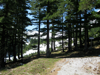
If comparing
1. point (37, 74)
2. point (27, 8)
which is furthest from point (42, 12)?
point (37, 74)

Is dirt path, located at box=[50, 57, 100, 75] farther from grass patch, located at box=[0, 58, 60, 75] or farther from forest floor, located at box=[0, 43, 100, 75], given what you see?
grass patch, located at box=[0, 58, 60, 75]

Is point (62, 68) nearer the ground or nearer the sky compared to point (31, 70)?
nearer the sky

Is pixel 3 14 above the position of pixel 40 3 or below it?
below

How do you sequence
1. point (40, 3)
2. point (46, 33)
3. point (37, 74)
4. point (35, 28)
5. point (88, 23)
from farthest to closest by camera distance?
point (35, 28), point (46, 33), point (40, 3), point (88, 23), point (37, 74)

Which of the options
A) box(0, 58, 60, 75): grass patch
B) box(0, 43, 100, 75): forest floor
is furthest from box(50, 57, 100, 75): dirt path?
box(0, 58, 60, 75): grass patch

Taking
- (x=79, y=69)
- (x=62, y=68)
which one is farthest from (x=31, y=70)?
(x=79, y=69)

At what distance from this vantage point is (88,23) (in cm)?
1370

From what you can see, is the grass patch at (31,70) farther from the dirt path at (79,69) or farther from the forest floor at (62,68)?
the dirt path at (79,69)

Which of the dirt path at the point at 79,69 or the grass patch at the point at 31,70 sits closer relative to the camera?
the dirt path at the point at 79,69

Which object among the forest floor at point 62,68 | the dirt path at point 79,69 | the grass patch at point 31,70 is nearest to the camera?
the dirt path at point 79,69

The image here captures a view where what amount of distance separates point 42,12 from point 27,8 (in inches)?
188

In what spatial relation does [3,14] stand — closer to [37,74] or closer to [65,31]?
[37,74]

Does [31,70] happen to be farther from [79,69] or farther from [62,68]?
[79,69]

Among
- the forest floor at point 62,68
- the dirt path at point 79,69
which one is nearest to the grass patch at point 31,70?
the forest floor at point 62,68
